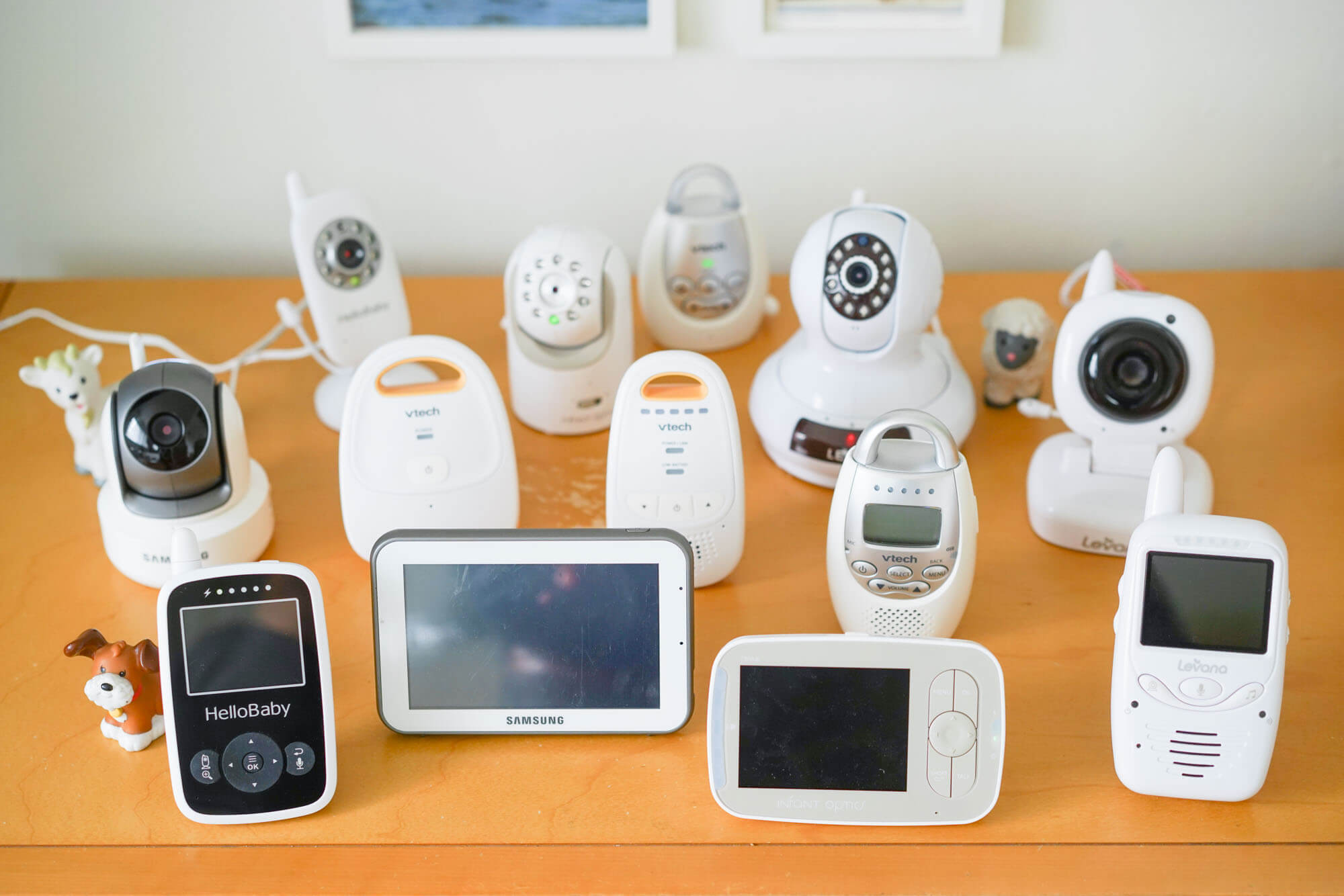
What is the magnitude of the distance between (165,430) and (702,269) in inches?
21.1

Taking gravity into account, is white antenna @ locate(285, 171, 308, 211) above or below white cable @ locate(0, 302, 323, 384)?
above

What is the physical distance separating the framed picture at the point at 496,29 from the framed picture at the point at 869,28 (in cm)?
10

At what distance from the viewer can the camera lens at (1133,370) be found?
0.89 meters

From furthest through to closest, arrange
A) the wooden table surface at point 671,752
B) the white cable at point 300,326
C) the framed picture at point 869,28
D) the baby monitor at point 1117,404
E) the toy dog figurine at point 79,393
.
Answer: the framed picture at point 869,28 < the white cable at point 300,326 < the toy dog figurine at point 79,393 < the baby monitor at point 1117,404 < the wooden table surface at point 671,752

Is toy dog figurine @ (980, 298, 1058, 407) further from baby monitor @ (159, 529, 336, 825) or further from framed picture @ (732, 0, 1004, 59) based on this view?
baby monitor @ (159, 529, 336, 825)

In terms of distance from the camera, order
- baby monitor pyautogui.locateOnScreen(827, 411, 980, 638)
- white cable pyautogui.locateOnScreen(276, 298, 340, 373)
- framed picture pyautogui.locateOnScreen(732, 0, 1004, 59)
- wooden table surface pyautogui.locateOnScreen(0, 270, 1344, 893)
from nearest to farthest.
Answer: wooden table surface pyautogui.locateOnScreen(0, 270, 1344, 893), baby monitor pyautogui.locateOnScreen(827, 411, 980, 638), white cable pyautogui.locateOnScreen(276, 298, 340, 373), framed picture pyautogui.locateOnScreen(732, 0, 1004, 59)

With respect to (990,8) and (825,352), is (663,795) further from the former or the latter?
(990,8)

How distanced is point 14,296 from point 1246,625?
126 cm

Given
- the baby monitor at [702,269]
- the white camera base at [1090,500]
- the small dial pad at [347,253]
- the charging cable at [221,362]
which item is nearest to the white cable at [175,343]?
the charging cable at [221,362]

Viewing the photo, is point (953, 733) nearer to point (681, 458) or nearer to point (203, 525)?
point (681, 458)

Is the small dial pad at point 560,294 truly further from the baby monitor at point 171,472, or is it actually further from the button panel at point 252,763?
the button panel at point 252,763

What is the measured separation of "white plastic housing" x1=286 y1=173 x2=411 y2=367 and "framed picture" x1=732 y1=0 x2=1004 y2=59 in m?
0.46

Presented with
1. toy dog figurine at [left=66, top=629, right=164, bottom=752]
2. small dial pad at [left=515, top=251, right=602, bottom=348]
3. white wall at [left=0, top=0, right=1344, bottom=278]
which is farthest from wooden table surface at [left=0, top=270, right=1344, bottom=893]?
white wall at [left=0, top=0, right=1344, bottom=278]

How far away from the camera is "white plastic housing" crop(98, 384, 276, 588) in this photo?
878 millimetres
